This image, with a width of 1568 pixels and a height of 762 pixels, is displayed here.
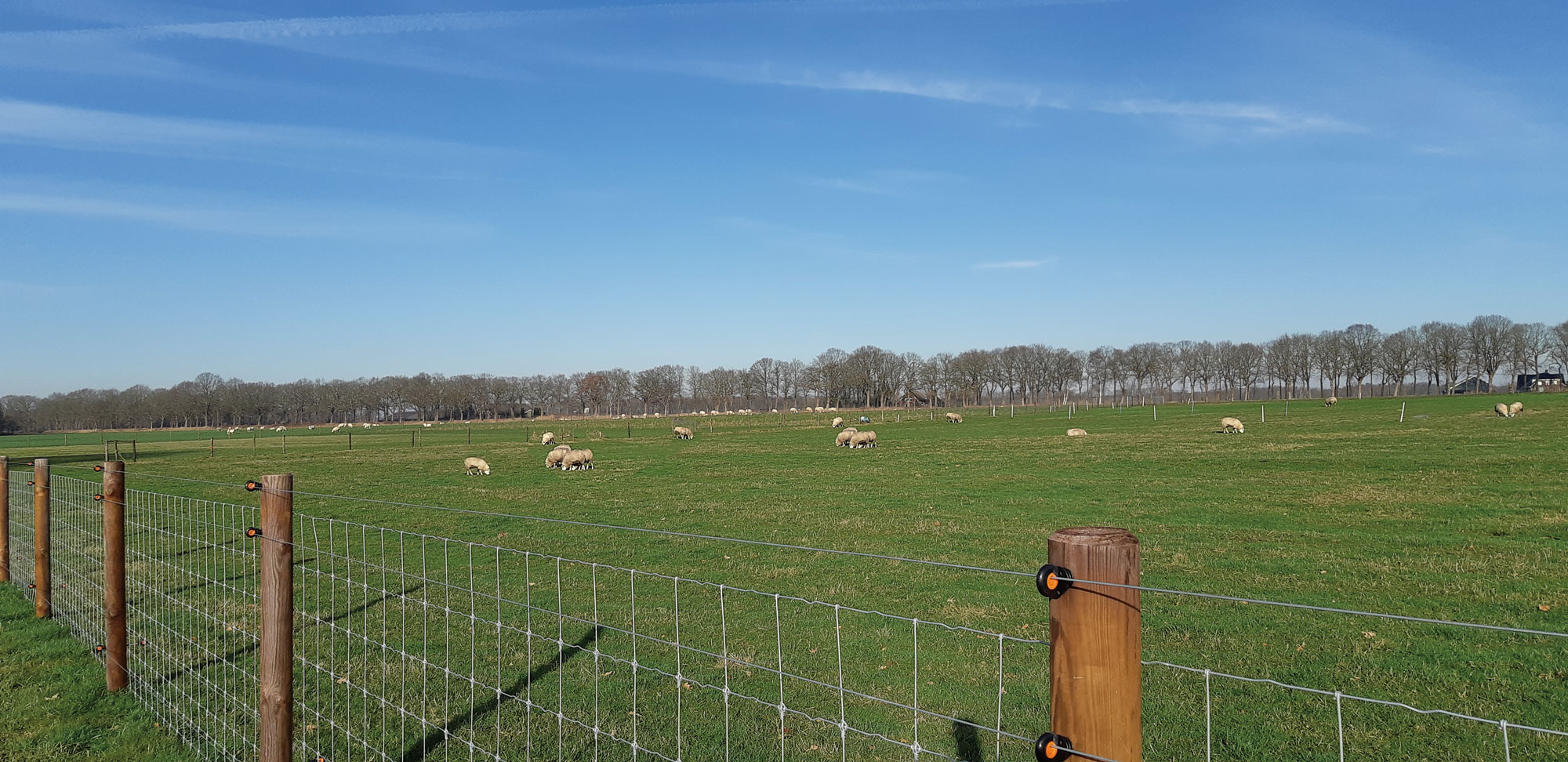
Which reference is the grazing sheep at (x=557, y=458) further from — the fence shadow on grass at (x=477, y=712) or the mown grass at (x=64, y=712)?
the fence shadow on grass at (x=477, y=712)

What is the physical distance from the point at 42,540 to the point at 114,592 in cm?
289

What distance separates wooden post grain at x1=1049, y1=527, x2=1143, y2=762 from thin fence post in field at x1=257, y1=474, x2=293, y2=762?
3885 mm

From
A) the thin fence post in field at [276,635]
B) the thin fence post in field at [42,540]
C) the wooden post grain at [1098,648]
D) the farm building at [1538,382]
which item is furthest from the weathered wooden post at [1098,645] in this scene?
the farm building at [1538,382]

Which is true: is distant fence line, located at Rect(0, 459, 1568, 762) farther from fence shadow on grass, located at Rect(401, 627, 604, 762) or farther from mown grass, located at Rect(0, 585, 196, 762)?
mown grass, located at Rect(0, 585, 196, 762)

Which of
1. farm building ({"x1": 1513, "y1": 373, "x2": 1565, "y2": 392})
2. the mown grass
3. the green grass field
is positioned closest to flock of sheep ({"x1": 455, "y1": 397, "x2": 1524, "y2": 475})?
the green grass field

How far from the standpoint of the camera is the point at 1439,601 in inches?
358

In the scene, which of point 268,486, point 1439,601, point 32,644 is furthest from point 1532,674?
point 32,644

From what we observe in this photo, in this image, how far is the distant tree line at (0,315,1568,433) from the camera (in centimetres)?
13025

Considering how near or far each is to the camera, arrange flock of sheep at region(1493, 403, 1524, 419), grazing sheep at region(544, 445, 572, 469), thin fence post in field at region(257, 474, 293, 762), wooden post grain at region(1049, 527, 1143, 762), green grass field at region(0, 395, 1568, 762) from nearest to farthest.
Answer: wooden post grain at region(1049, 527, 1143, 762)
thin fence post in field at region(257, 474, 293, 762)
green grass field at region(0, 395, 1568, 762)
grazing sheep at region(544, 445, 572, 469)
flock of sheep at region(1493, 403, 1524, 419)

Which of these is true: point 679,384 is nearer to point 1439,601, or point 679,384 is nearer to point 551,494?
point 551,494

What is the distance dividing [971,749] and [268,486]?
173 inches

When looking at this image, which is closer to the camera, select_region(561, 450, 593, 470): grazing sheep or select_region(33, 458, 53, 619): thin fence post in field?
select_region(33, 458, 53, 619): thin fence post in field

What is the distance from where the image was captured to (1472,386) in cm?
12631

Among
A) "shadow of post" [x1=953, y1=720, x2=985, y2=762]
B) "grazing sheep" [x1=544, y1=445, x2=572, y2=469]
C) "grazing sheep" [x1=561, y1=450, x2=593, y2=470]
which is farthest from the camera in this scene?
"grazing sheep" [x1=544, y1=445, x2=572, y2=469]
